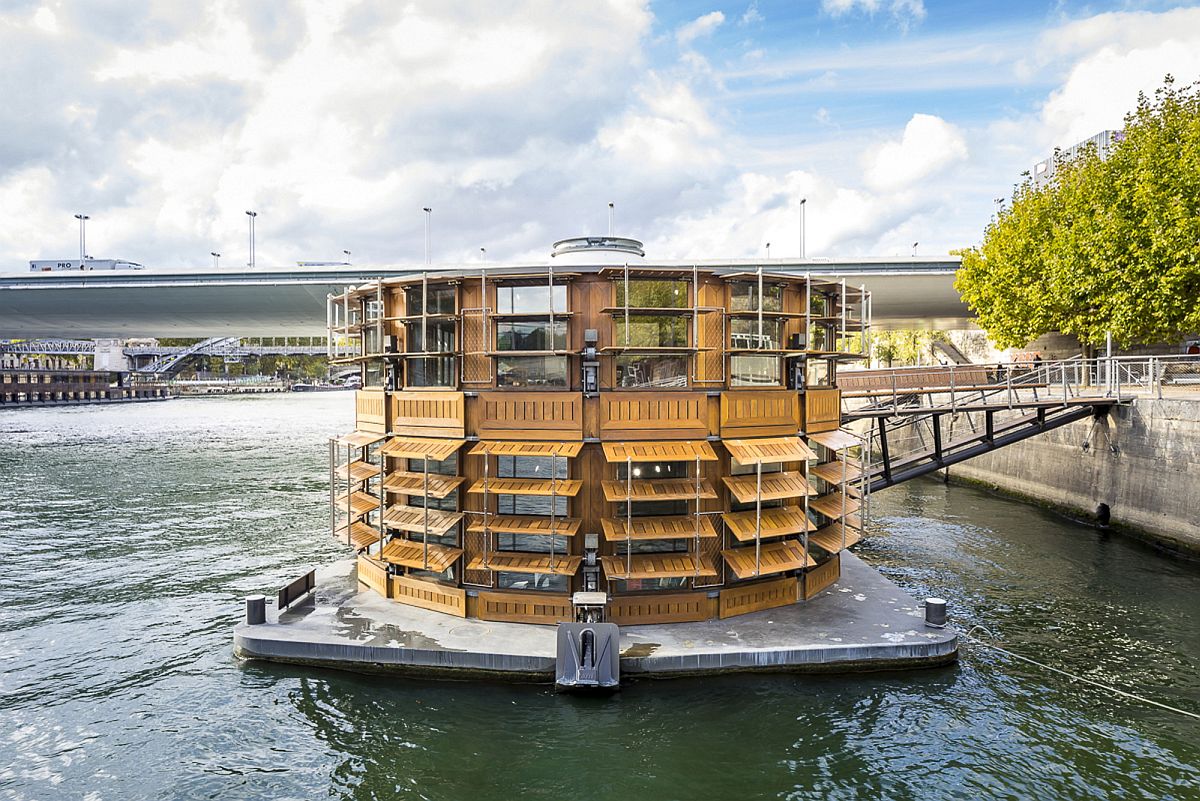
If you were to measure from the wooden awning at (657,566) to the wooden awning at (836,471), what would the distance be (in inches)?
185

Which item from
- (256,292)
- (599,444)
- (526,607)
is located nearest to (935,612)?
(599,444)

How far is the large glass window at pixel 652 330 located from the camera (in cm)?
1833

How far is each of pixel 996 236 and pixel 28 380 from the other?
183 m

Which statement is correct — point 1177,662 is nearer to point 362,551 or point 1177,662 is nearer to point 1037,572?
point 1037,572

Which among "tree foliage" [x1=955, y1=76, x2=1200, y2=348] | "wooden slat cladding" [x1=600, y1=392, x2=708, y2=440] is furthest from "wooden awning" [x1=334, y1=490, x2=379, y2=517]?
"tree foliage" [x1=955, y1=76, x2=1200, y2=348]

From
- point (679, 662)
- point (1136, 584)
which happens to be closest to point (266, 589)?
point (679, 662)

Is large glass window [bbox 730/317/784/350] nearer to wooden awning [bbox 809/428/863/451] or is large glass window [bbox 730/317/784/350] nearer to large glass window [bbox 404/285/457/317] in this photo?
wooden awning [bbox 809/428/863/451]

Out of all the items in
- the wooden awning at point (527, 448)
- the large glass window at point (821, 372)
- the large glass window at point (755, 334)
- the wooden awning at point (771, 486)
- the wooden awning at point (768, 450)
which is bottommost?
the wooden awning at point (771, 486)

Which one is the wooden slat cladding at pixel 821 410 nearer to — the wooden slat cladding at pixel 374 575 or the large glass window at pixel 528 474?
the large glass window at pixel 528 474

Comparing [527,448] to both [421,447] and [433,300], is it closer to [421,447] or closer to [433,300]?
[421,447]

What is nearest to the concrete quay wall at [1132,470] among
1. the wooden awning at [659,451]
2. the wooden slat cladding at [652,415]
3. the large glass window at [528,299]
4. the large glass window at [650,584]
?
the large glass window at [650,584]

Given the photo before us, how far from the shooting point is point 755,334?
19500 mm

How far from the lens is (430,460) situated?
771 inches

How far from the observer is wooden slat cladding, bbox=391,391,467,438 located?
18547mm
